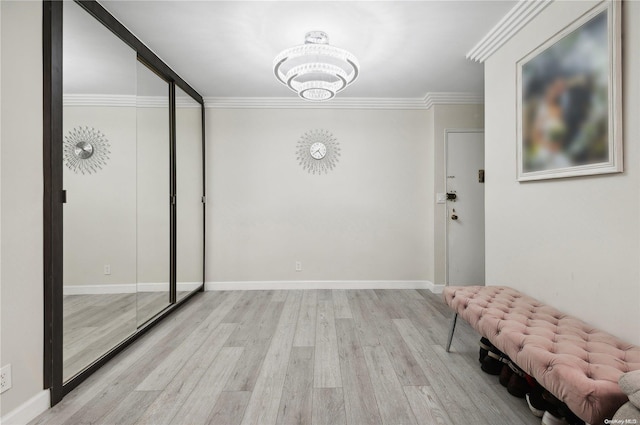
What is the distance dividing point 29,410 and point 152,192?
1701mm

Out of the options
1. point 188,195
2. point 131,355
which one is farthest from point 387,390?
point 188,195

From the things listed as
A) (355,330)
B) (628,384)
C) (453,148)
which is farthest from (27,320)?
(453,148)

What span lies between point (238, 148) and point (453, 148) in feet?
9.67

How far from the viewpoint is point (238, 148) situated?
4.07 metres

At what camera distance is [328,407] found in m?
1.66

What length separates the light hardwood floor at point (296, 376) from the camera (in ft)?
5.26

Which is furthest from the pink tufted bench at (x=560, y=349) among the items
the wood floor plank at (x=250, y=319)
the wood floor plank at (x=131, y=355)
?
the wood floor plank at (x=131, y=355)

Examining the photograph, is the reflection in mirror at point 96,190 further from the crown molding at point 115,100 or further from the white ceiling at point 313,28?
the white ceiling at point 313,28

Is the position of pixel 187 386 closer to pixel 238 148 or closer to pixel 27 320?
pixel 27 320

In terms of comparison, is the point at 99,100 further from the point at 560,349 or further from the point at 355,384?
the point at 560,349

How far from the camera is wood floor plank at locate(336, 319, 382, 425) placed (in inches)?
62.4

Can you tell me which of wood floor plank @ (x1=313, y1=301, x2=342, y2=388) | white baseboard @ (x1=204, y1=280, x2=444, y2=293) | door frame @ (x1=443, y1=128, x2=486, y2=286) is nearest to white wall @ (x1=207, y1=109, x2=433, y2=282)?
white baseboard @ (x1=204, y1=280, x2=444, y2=293)

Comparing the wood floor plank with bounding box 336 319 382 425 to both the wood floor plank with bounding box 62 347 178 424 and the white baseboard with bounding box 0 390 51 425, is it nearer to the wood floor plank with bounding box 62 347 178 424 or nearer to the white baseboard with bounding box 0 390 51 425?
the wood floor plank with bounding box 62 347 178 424

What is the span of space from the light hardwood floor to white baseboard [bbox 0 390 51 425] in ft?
0.16
